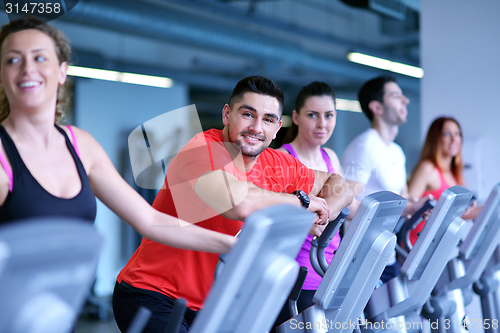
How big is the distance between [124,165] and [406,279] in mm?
4982

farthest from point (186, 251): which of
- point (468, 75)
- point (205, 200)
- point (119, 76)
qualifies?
point (119, 76)

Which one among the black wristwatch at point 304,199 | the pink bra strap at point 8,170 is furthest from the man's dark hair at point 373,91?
the pink bra strap at point 8,170

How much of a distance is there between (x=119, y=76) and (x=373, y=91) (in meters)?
3.95

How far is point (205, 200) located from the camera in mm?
1584

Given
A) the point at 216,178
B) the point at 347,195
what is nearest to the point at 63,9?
the point at 216,178

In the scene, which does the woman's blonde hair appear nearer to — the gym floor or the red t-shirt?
the red t-shirt

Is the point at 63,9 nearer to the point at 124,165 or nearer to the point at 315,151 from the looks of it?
the point at 315,151

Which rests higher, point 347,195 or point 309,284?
point 347,195

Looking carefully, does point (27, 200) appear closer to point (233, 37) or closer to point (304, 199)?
point (304, 199)

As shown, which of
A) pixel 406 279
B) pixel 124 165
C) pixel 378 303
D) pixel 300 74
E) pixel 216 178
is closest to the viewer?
pixel 216 178

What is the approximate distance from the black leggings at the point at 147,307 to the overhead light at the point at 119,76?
4321mm

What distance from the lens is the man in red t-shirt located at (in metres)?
1.58

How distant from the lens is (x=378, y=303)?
227cm

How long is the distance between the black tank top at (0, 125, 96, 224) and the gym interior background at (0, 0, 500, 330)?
2355mm
